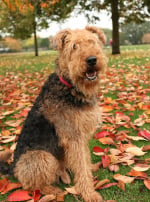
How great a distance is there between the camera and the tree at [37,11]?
6.61 meters

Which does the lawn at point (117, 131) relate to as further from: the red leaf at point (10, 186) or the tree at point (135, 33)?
the tree at point (135, 33)

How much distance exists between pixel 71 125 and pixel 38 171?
0.64 metres

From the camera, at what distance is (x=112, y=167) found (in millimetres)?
2811

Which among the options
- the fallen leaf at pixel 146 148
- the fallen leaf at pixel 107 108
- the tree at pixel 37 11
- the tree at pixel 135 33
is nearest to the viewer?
the fallen leaf at pixel 146 148

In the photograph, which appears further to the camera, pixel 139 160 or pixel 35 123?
pixel 139 160

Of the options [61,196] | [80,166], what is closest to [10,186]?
[61,196]

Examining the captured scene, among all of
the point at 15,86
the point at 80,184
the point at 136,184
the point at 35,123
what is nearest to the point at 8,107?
the point at 15,86

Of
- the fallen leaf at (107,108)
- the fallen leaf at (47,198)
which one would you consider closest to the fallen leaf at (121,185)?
the fallen leaf at (47,198)

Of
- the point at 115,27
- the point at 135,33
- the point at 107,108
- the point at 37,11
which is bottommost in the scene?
the point at 107,108

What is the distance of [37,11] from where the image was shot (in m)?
17.0

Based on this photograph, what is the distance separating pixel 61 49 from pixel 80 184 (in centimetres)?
163

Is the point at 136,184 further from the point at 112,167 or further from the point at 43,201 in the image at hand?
the point at 43,201

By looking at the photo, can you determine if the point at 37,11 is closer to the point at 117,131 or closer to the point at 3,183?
the point at 117,131

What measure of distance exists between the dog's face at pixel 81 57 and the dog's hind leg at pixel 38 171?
92 cm
